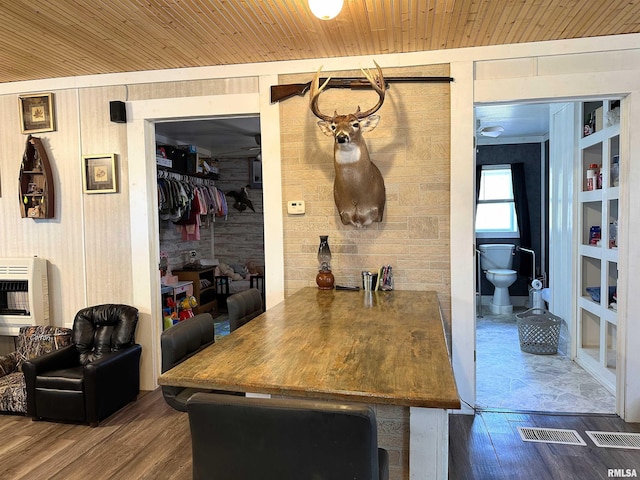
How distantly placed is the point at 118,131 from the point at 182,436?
2421 mm

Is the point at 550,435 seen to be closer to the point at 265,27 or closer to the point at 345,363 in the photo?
the point at 345,363

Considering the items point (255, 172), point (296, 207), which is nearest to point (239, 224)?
point (255, 172)

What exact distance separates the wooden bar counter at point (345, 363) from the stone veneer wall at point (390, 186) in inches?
31.8

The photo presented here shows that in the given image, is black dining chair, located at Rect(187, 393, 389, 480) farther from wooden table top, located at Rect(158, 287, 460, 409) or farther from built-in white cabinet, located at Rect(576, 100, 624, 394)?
built-in white cabinet, located at Rect(576, 100, 624, 394)

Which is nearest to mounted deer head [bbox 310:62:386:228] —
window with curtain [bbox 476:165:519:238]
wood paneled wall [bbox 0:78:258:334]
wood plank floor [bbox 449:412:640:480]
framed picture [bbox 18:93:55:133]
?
wood paneled wall [bbox 0:78:258:334]

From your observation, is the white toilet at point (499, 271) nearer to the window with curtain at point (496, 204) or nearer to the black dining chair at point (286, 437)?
the window with curtain at point (496, 204)

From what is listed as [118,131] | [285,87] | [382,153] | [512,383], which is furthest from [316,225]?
[512,383]

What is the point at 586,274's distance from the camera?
3.74m

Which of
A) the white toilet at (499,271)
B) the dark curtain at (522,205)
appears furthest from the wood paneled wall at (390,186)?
the dark curtain at (522,205)

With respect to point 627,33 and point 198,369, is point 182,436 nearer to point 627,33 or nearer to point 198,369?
point 198,369

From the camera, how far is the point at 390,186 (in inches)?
121

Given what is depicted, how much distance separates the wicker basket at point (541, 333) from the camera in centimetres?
407

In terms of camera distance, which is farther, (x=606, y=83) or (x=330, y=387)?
(x=606, y=83)

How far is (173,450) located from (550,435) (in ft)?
7.64
